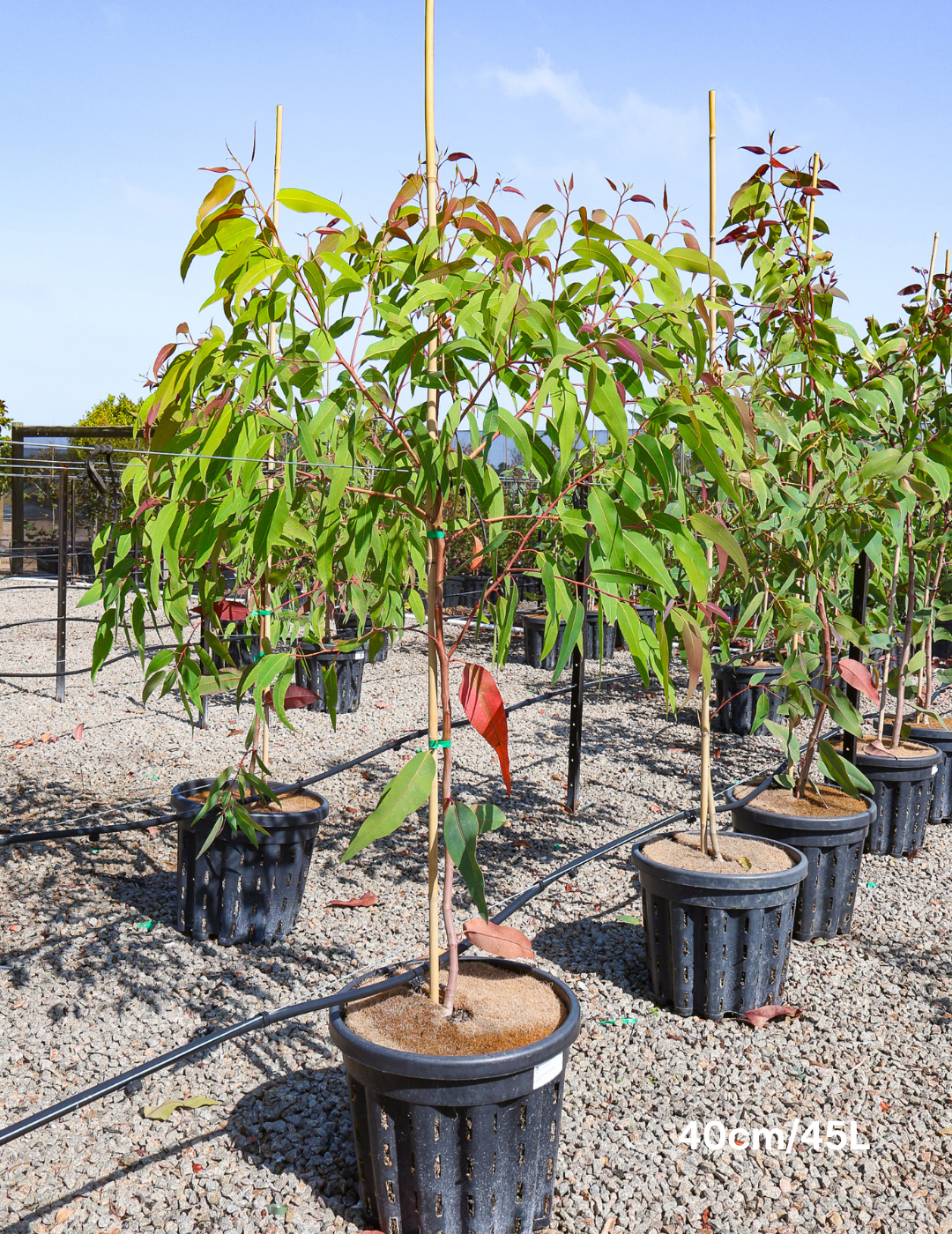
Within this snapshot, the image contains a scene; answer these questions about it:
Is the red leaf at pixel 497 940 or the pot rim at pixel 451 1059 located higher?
the red leaf at pixel 497 940

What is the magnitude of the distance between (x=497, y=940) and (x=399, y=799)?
372mm

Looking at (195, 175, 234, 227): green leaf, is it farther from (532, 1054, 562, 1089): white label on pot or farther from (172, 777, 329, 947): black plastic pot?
(172, 777, 329, 947): black plastic pot

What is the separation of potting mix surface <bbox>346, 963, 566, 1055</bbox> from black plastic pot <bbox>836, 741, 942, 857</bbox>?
2212mm

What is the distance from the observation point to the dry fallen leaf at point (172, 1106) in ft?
6.00

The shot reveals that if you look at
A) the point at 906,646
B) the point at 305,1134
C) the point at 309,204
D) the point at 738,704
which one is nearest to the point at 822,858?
the point at 906,646

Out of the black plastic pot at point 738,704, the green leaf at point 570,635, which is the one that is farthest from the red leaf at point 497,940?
the black plastic pot at point 738,704

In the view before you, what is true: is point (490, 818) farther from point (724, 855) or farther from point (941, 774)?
point (941, 774)

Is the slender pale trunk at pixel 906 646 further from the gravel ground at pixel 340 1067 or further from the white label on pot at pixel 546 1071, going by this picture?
the white label on pot at pixel 546 1071

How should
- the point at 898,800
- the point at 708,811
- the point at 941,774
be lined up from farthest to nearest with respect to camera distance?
the point at 941,774, the point at 898,800, the point at 708,811

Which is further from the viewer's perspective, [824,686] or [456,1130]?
[824,686]

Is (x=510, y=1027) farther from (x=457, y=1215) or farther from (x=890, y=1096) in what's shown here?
(x=890, y=1096)

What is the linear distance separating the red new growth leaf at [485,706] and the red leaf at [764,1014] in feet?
4.59

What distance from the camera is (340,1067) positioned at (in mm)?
2031

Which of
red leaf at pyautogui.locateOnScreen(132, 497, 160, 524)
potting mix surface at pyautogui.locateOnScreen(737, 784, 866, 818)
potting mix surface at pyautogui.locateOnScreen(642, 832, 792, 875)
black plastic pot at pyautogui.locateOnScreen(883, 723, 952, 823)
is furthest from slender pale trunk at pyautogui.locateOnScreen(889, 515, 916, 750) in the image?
red leaf at pyautogui.locateOnScreen(132, 497, 160, 524)
